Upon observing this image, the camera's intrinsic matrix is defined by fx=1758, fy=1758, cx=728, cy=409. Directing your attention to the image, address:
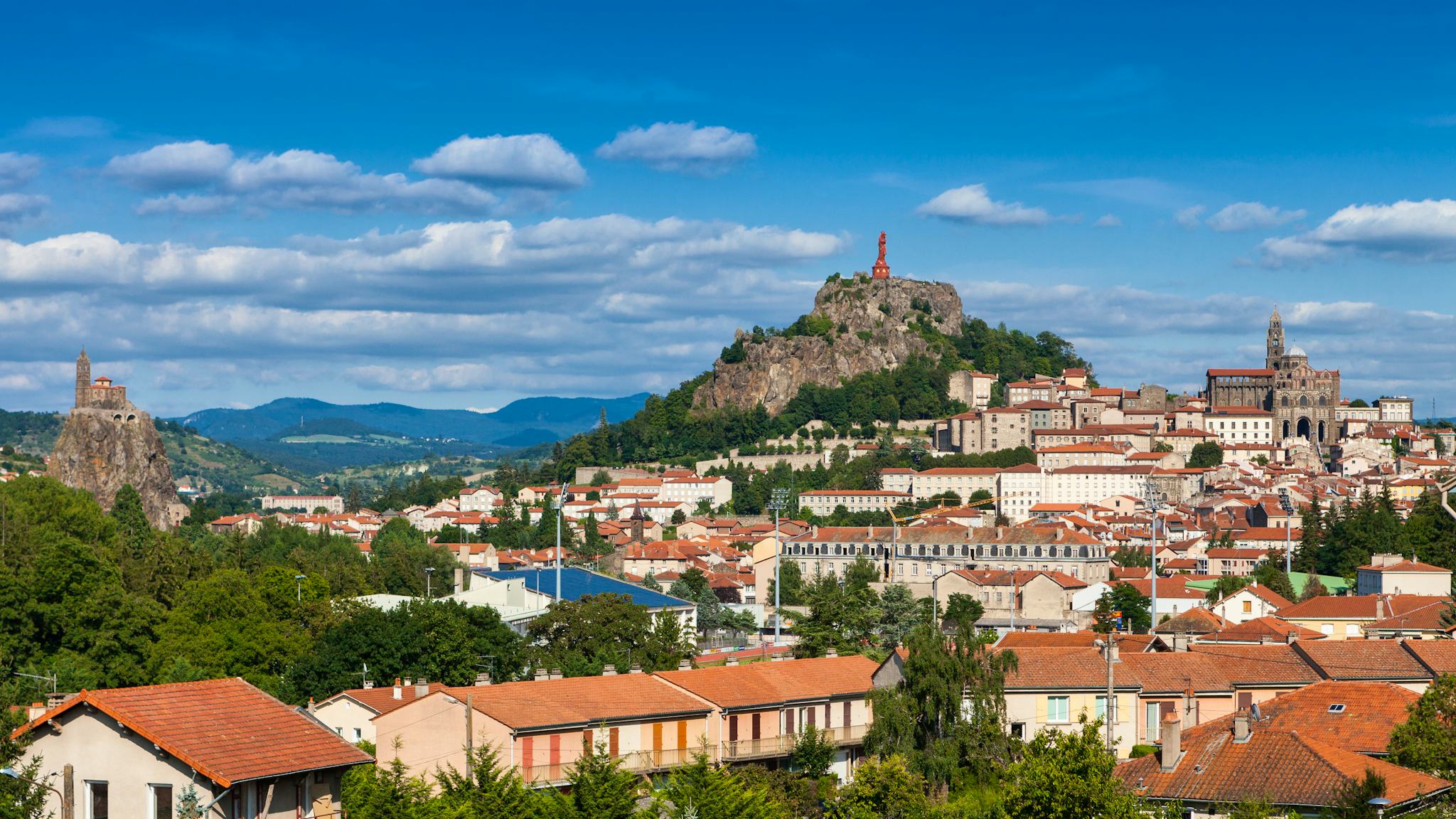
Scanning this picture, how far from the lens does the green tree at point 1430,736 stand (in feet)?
99.7

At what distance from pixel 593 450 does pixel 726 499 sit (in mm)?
22462

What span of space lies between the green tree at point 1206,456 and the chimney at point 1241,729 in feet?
396

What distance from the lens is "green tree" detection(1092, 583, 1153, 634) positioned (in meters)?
74.9

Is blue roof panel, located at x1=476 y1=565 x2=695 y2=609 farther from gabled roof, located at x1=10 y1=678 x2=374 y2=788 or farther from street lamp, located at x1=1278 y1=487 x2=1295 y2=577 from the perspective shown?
gabled roof, located at x1=10 y1=678 x2=374 y2=788

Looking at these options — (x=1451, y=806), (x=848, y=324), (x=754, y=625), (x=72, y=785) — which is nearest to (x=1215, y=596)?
(x=754, y=625)

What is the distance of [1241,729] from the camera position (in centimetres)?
3002

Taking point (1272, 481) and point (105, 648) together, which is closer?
point (105, 648)

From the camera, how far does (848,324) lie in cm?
19050

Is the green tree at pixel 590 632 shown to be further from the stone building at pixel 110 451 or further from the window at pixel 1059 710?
the stone building at pixel 110 451

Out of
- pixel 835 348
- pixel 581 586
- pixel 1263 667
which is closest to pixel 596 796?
pixel 1263 667

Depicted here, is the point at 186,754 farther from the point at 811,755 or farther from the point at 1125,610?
the point at 1125,610

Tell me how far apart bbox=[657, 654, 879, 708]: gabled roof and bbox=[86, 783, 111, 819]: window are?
56.7ft

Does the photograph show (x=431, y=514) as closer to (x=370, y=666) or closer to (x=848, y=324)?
(x=848, y=324)

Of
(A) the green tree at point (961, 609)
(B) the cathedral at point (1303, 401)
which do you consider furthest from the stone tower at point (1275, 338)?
(A) the green tree at point (961, 609)
